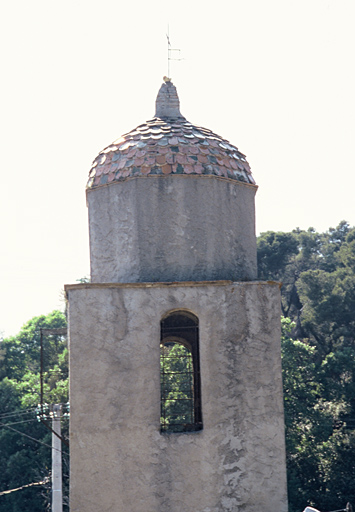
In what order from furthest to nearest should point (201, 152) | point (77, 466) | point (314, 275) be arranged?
point (314, 275), point (201, 152), point (77, 466)

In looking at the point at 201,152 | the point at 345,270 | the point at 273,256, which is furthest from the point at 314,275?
the point at 201,152

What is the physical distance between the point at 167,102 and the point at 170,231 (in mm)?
2165

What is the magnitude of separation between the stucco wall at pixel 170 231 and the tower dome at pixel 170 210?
12mm

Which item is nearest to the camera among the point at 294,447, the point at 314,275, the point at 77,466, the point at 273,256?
the point at 77,466

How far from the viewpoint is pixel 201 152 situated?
386 inches

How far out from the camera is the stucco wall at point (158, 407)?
338 inches

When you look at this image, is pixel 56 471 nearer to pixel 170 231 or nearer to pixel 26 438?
pixel 170 231

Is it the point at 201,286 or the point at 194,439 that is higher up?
the point at 201,286

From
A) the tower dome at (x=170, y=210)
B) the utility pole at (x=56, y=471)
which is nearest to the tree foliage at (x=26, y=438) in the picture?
the utility pole at (x=56, y=471)

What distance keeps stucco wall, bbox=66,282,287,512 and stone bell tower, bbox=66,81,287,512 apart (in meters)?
0.01

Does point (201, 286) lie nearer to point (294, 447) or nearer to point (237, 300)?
point (237, 300)

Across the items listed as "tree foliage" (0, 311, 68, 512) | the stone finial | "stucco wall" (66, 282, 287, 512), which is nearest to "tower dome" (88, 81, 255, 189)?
the stone finial

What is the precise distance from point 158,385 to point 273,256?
3087cm

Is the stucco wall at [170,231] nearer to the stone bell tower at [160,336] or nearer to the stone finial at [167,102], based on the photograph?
the stone bell tower at [160,336]
